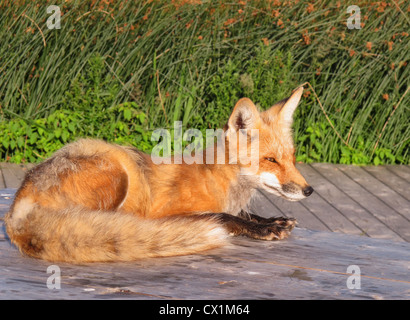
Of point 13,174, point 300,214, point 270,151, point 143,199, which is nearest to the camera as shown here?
point 143,199

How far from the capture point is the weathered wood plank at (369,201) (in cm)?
418

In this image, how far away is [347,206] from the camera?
4.57 meters

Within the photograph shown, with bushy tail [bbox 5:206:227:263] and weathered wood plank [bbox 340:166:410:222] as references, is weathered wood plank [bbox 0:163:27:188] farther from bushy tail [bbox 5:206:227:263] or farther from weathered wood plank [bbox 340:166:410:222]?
weathered wood plank [bbox 340:166:410:222]

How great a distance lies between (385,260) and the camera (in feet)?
8.15

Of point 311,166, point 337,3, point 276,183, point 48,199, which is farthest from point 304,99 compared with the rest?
point 48,199

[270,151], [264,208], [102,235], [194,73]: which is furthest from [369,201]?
[102,235]

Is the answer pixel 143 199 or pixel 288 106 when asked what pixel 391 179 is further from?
pixel 143 199

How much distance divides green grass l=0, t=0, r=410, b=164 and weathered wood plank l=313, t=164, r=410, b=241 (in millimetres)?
382

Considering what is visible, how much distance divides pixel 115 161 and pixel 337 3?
12.8 feet

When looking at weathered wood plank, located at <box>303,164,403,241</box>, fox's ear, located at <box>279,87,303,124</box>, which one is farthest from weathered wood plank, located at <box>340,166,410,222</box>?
fox's ear, located at <box>279,87,303,124</box>

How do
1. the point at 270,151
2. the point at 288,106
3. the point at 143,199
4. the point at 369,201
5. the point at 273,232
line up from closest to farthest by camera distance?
the point at 273,232
the point at 143,199
the point at 270,151
the point at 288,106
the point at 369,201

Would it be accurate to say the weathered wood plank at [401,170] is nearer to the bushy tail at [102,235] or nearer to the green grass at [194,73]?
the green grass at [194,73]

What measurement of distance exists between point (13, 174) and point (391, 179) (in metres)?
3.14
